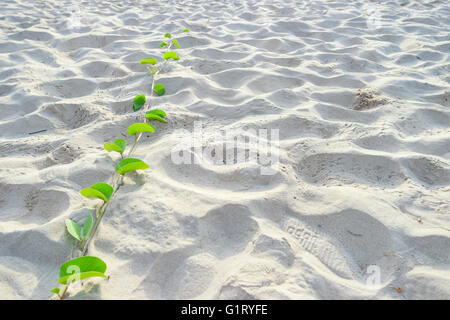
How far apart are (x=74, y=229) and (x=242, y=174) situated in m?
0.60

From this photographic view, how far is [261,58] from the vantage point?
7.81ft

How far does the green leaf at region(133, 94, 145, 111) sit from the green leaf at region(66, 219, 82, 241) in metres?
0.86

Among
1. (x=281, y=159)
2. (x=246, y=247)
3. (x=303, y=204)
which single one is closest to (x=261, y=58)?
(x=281, y=159)

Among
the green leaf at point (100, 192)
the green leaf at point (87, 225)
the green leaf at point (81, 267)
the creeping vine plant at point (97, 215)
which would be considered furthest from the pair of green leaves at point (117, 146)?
the green leaf at point (81, 267)

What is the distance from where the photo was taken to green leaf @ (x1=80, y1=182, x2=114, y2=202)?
101cm

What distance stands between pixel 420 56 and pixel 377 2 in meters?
2.13

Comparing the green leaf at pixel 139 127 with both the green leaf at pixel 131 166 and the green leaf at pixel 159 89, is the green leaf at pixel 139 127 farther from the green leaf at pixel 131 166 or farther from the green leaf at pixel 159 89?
the green leaf at pixel 159 89

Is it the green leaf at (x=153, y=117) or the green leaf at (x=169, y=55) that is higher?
the green leaf at (x=169, y=55)

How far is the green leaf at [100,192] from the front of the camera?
1007 millimetres

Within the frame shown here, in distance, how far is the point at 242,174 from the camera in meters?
1.22

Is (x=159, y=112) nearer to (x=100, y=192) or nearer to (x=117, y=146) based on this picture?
(x=117, y=146)

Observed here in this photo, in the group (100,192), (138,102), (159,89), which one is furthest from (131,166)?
(159,89)

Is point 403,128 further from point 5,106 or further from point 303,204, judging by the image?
point 5,106

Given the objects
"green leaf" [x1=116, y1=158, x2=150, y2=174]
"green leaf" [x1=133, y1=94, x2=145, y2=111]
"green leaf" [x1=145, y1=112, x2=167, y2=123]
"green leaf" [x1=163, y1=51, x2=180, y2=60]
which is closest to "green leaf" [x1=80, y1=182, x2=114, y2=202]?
"green leaf" [x1=116, y1=158, x2=150, y2=174]
